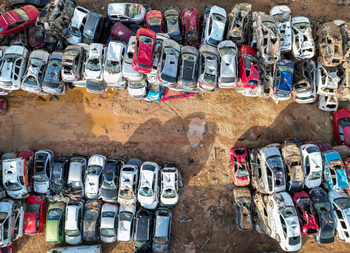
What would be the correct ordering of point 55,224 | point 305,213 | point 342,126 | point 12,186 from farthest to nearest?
1. point 342,126
2. point 55,224
3. point 12,186
4. point 305,213

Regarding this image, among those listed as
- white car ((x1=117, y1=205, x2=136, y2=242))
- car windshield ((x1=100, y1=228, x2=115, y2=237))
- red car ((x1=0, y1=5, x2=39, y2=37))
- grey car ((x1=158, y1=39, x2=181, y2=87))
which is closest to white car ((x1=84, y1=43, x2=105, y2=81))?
grey car ((x1=158, y1=39, x2=181, y2=87))

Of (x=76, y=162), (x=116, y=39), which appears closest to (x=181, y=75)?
(x=116, y=39)

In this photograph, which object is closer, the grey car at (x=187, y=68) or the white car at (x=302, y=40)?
the grey car at (x=187, y=68)

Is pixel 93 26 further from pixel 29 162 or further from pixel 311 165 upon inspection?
pixel 311 165

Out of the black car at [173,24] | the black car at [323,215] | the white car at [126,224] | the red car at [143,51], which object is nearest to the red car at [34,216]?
the white car at [126,224]

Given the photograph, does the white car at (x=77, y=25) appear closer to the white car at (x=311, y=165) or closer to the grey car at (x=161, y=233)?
the grey car at (x=161, y=233)

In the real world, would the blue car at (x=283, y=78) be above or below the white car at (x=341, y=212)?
above

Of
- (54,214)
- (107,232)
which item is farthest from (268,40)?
(54,214)
